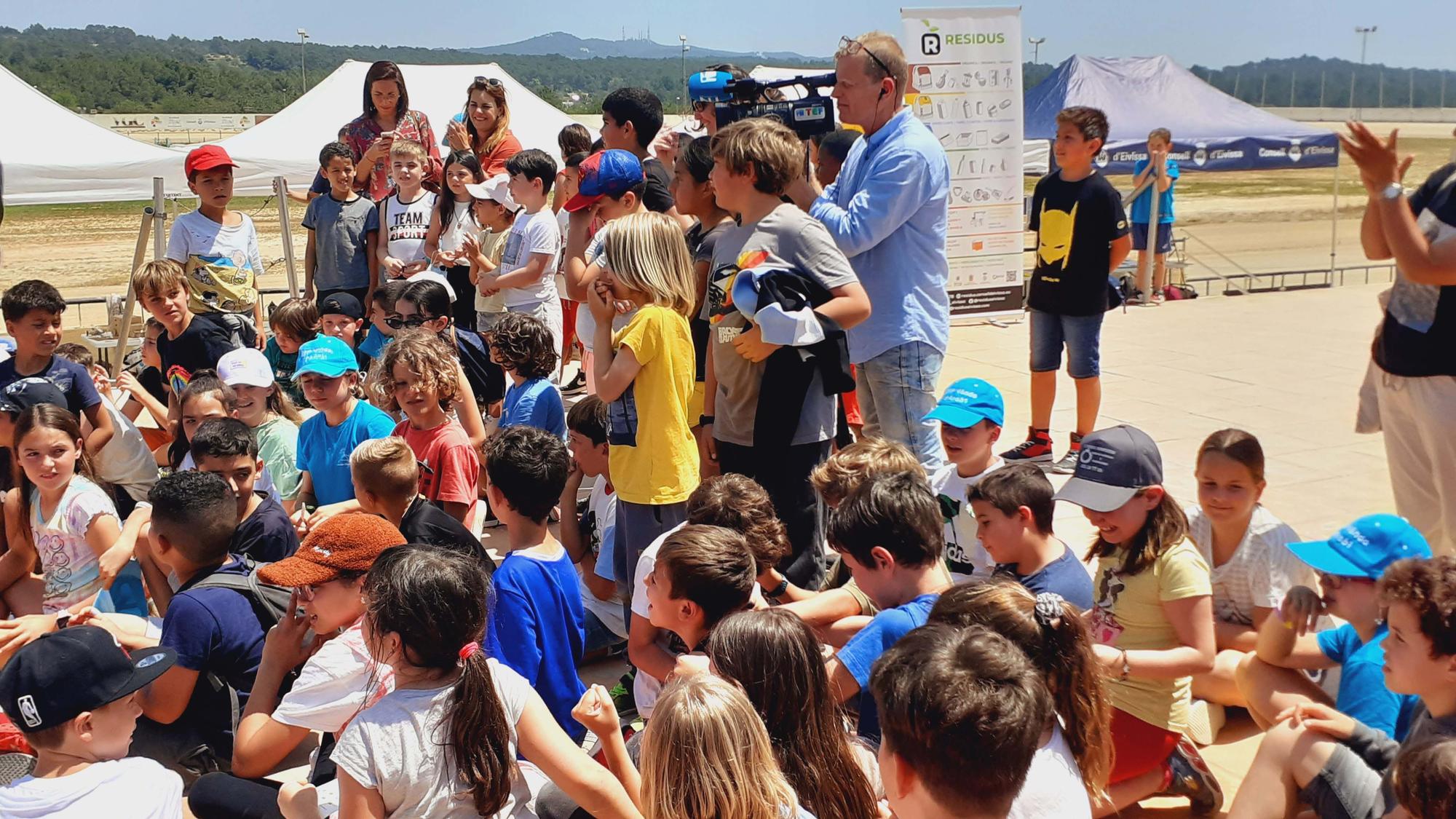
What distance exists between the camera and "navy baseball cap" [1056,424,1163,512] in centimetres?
315

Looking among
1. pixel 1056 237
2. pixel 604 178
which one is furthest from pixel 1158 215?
pixel 604 178

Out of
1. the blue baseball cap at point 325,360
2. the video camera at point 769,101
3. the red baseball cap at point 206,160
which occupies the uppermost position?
the video camera at point 769,101

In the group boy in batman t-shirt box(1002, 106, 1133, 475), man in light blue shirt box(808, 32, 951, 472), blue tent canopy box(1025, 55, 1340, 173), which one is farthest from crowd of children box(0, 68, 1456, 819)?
blue tent canopy box(1025, 55, 1340, 173)

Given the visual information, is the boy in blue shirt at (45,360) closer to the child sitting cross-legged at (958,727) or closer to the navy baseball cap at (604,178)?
the navy baseball cap at (604,178)

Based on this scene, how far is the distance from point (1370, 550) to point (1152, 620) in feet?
1.92

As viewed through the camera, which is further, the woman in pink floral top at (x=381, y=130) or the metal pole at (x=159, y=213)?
the metal pole at (x=159, y=213)

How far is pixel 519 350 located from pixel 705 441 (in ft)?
3.26

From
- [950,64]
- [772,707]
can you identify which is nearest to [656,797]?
[772,707]

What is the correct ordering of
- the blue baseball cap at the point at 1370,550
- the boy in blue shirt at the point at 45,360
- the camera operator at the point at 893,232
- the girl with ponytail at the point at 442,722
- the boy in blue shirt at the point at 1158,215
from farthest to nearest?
the boy in blue shirt at the point at 1158,215 → the boy in blue shirt at the point at 45,360 → the camera operator at the point at 893,232 → the blue baseball cap at the point at 1370,550 → the girl with ponytail at the point at 442,722

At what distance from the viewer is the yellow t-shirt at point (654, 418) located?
400 cm

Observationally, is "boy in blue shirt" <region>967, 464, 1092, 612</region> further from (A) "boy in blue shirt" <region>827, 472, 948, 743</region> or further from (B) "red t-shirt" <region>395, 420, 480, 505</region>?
(B) "red t-shirt" <region>395, 420, 480, 505</region>

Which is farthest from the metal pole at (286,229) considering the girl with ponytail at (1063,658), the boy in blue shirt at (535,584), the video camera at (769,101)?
the girl with ponytail at (1063,658)

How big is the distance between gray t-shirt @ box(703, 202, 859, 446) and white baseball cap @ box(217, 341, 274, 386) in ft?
6.62

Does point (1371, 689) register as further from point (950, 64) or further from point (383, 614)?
point (950, 64)
